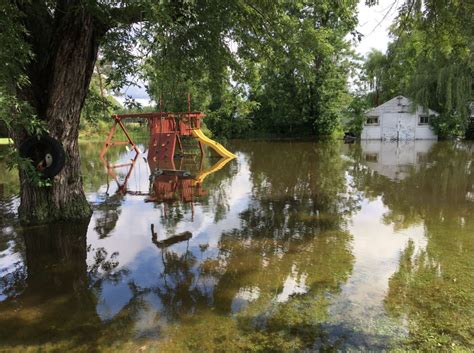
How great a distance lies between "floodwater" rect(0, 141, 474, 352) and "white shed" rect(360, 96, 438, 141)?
88.5 feet

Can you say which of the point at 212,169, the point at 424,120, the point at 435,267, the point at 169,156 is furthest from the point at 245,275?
the point at 424,120

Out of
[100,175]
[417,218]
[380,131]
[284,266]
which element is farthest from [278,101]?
[284,266]

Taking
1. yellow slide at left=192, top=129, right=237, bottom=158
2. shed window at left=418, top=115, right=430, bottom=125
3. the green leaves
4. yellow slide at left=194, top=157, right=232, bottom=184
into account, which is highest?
the green leaves

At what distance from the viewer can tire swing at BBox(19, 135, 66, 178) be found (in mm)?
6477

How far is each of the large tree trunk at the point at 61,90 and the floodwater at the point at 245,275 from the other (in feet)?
1.61

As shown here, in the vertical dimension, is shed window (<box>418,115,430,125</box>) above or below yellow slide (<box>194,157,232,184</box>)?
above

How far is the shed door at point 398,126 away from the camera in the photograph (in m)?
34.8

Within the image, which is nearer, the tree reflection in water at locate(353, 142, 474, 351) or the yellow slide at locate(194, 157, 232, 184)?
the tree reflection in water at locate(353, 142, 474, 351)

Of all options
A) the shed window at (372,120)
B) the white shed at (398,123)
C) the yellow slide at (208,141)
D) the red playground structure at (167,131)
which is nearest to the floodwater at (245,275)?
the red playground structure at (167,131)

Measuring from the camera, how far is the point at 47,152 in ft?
21.4

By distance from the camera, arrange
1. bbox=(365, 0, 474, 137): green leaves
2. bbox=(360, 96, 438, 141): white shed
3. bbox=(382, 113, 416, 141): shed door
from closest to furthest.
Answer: bbox=(365, 0, 474, 137): green leaves → bbox=(360, 96, 438, 141): white shed → bbox=(382, 113, 416, 141): shed door

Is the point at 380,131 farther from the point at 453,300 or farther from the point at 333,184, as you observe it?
the point at 453,300

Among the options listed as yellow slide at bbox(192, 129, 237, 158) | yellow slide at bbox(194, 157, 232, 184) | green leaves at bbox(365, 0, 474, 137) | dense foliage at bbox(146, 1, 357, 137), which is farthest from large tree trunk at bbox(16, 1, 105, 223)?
yellow slide at bbox(192, 129, 237, 158)

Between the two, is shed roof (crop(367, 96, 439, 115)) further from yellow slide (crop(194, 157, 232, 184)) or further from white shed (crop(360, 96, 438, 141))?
yellow slide (crop(194, 157, 232, 184))
